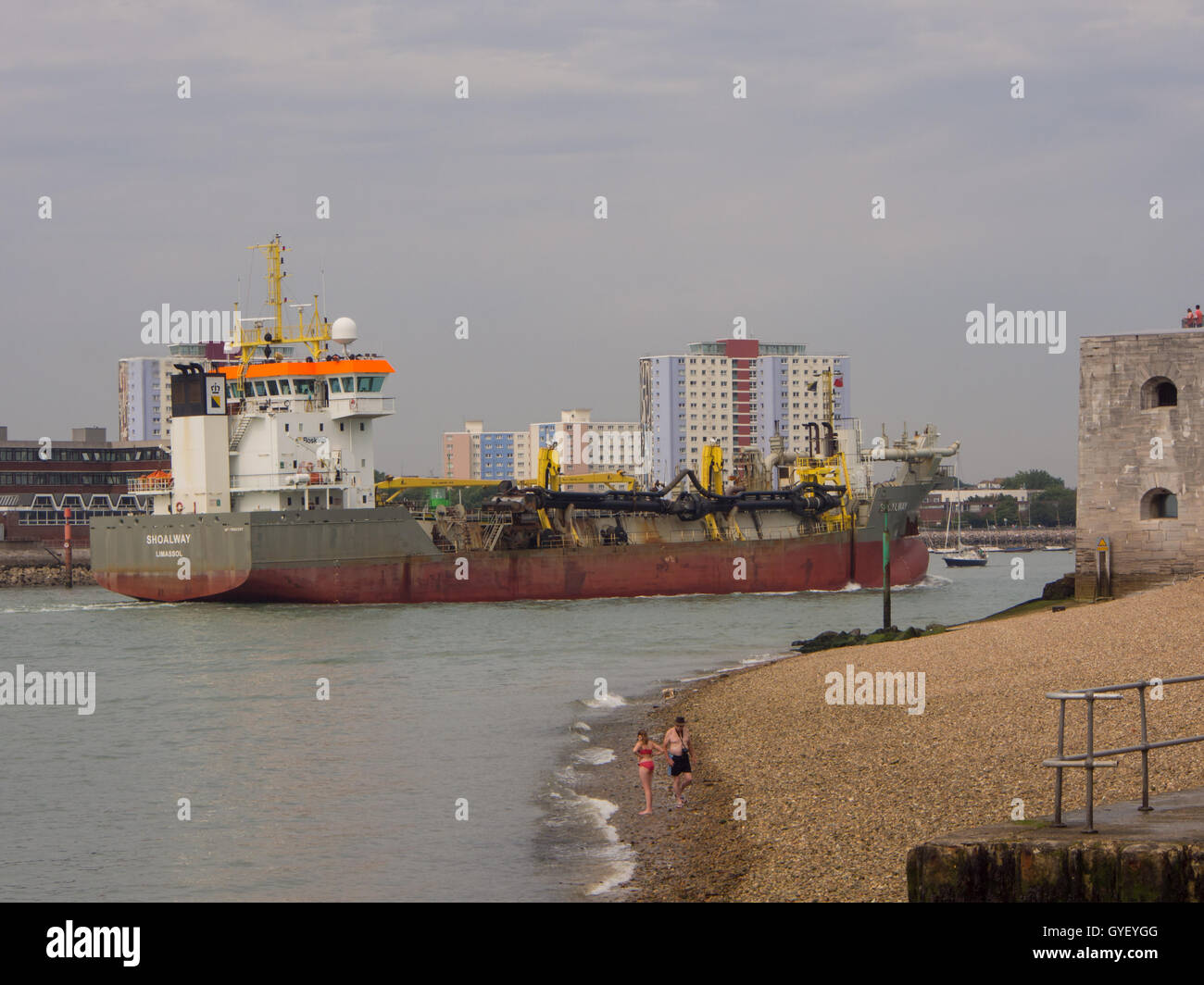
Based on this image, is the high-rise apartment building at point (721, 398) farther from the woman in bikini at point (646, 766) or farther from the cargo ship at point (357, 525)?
the woman in bikini at point (646, 766)

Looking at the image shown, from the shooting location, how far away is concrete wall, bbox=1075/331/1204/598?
29.2 m

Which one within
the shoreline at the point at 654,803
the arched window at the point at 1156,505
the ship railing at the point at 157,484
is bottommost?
the shoreline at the point at 654,803

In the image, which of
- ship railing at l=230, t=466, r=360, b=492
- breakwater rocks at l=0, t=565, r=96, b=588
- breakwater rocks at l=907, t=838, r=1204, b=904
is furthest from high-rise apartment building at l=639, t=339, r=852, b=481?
breakwater rocks at l=907, t=838, r=1204, b=904

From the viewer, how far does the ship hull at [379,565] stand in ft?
147

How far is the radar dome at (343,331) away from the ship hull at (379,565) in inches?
273

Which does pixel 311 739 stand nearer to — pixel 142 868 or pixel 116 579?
pixel 142 868

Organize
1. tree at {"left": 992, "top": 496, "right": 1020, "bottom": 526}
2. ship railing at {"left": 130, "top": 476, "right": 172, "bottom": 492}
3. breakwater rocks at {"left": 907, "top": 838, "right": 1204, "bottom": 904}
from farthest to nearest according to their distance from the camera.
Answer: tree at {"left": 992, "top": 496, "right": 1020, "bottom": 526} → ship railing at {"left": 130, "top": 476, "right": 172, "bottom": 492} → breakwater rocks at {"left": 907, "top": 838, "right": 1204, "bottom": 904}

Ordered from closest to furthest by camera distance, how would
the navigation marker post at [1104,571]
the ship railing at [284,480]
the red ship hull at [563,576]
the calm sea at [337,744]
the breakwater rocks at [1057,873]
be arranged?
the breakwater rocks at [1057,873] → the calm sea at [337,744] → the navigation marker post at [1104,571] → the red ship hull at [563,576] → the ship railing at [284,480]

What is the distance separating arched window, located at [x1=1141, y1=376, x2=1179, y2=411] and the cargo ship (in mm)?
19888

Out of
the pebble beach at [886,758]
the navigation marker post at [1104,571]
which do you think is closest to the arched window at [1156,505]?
the navigation marker post at [1104,571]

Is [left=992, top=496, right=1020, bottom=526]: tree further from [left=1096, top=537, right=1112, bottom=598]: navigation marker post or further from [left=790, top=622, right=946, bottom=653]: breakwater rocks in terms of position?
[left=1096, top=537, right=1112, bottom=598]: navigation marker post

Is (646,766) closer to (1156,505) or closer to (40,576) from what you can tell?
(1156,505)
